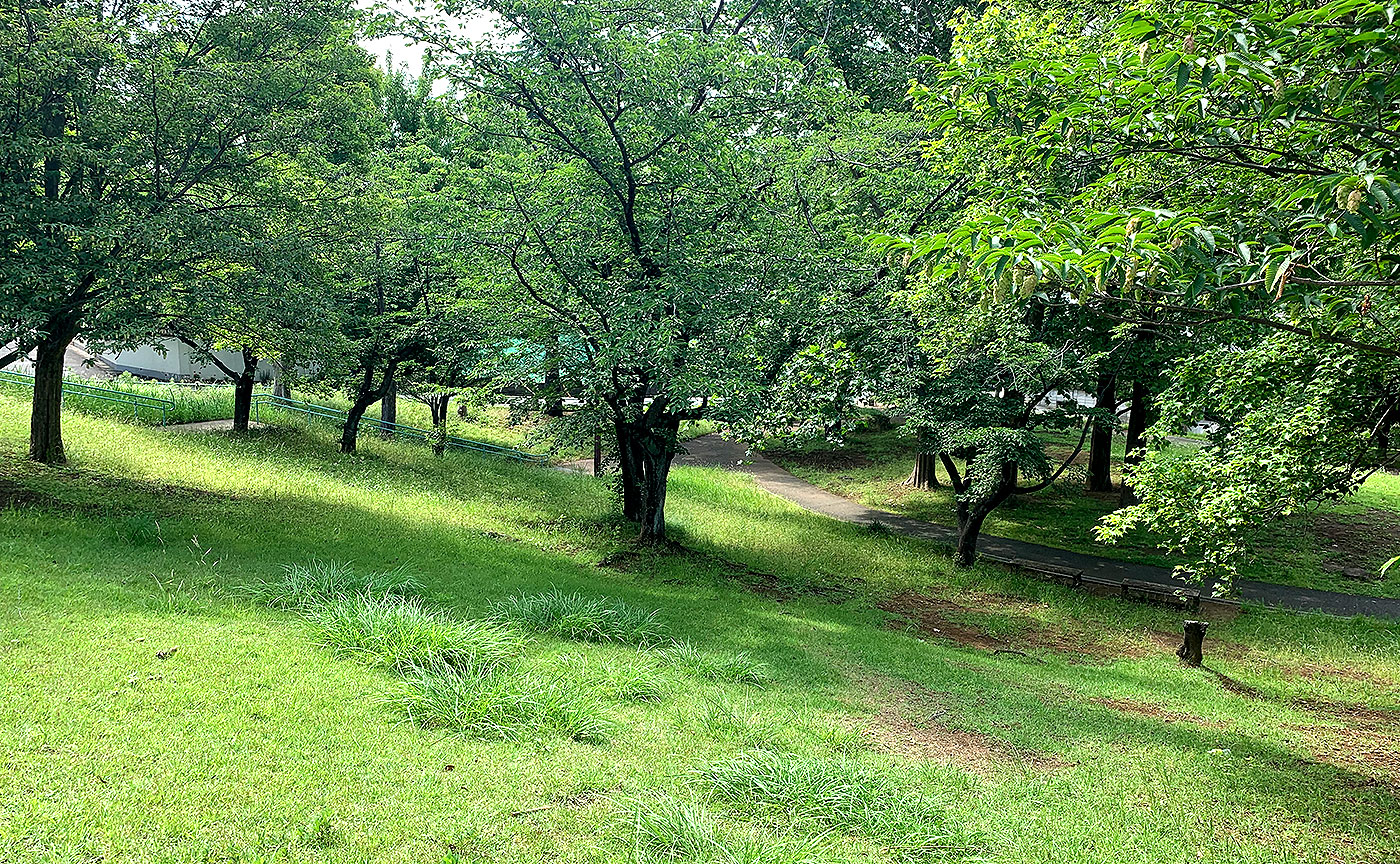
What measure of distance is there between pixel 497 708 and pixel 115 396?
63.0 feet

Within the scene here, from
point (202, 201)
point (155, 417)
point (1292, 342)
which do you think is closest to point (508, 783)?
point (1292, 342)

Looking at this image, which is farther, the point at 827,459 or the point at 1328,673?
the point at 827,459

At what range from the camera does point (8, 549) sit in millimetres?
8148

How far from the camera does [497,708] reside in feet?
17.4

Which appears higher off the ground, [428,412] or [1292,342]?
[1292,342]

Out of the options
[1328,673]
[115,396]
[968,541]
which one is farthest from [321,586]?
[115,396]

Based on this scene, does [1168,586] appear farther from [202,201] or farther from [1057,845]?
[202,201]

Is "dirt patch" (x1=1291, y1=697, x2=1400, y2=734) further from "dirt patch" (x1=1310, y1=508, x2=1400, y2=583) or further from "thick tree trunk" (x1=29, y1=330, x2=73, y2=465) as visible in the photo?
"thick tree trunk" (x1=29, y1=330, x2=73, y2=465)

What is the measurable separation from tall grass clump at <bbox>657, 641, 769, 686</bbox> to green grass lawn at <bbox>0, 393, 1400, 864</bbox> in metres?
0.04

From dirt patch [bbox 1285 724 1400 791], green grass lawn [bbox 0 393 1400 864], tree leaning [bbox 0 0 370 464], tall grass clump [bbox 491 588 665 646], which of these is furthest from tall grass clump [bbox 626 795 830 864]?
tree leaning [bbox 0 0 370 464]

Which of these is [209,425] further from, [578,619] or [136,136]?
[578,619]

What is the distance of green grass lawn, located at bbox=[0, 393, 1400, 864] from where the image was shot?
402 cm

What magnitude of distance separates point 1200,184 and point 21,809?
8815mm

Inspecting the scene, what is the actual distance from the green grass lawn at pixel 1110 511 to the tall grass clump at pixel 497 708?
1157 cm
